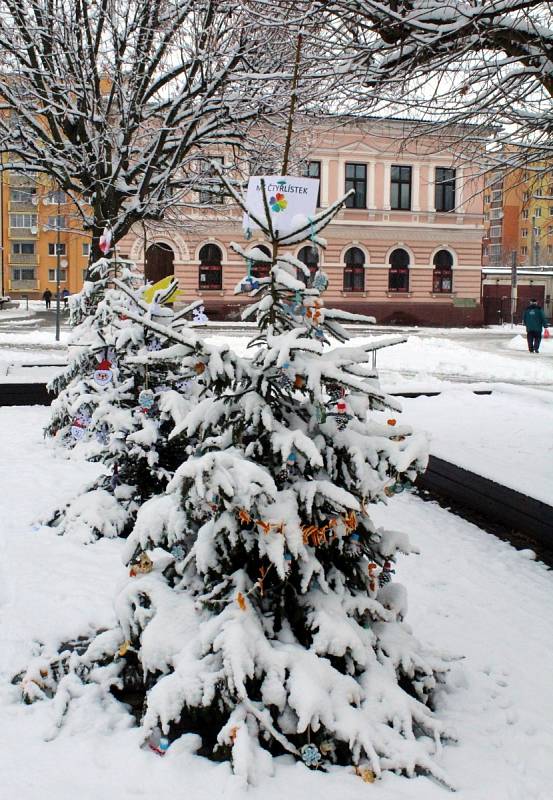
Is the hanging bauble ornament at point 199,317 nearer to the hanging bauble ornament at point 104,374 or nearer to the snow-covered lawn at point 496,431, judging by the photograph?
the hanging bauble ornament at point 104,374

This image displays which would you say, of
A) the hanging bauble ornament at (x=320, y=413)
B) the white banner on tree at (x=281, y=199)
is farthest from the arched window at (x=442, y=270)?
the hanging bauble ornament at (x=320, y=413)

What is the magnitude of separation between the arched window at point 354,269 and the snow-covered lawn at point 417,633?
34068 millimetres

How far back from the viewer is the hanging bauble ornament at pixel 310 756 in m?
3.06

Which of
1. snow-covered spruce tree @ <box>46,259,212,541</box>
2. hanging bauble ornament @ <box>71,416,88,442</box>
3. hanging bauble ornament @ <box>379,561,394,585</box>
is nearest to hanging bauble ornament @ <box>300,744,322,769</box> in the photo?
hanging bauble ornament @ <box>379,561,394,585</box>

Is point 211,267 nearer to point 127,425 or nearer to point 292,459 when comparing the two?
point 127,425

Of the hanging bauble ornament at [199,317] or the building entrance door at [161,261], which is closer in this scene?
the hanging bauble ornament at [199,317]

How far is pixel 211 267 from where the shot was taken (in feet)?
127

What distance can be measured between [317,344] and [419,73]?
5213 mm

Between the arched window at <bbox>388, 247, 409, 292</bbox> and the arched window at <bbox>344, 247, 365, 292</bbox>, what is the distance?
59.6 inches

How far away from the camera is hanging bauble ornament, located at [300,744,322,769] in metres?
3.06

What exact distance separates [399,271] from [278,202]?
3830 centimetres

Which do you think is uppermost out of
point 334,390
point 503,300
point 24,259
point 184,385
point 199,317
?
point 24,259

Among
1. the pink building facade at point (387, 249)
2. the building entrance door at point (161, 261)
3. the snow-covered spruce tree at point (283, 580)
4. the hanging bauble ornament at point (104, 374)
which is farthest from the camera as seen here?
the pink building facade at point (387, 249)

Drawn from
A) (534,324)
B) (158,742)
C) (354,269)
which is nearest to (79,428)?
(158,742)
